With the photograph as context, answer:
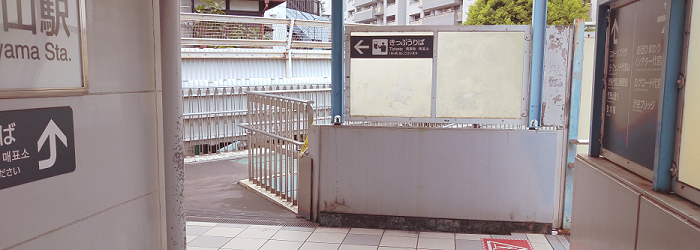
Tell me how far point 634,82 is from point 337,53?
9.60 feet

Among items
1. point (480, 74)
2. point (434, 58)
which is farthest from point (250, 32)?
point (480, 74)

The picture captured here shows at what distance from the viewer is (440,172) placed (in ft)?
15.5

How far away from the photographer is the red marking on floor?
428cm

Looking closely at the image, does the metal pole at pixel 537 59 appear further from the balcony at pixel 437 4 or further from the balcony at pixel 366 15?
the balcony at pixel 366 15

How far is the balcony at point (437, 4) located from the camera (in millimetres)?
37688

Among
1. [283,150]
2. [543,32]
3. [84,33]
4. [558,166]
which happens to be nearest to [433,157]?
[558,166]

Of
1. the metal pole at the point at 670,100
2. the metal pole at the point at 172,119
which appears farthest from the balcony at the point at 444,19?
the metal pole at the point at 670,100

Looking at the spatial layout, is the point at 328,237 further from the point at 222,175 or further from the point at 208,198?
the point at 222,175

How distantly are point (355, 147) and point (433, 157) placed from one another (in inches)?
29.6

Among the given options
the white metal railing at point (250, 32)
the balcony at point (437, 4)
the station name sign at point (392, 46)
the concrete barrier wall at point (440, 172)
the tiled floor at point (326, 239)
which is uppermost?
the balcony at point (437, 4)

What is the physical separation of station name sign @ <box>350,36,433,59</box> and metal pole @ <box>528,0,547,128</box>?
0.94 metres

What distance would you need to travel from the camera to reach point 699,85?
1864mm

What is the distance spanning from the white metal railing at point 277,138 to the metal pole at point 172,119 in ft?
8.31

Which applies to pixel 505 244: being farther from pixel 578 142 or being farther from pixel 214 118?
pixel 214 118
